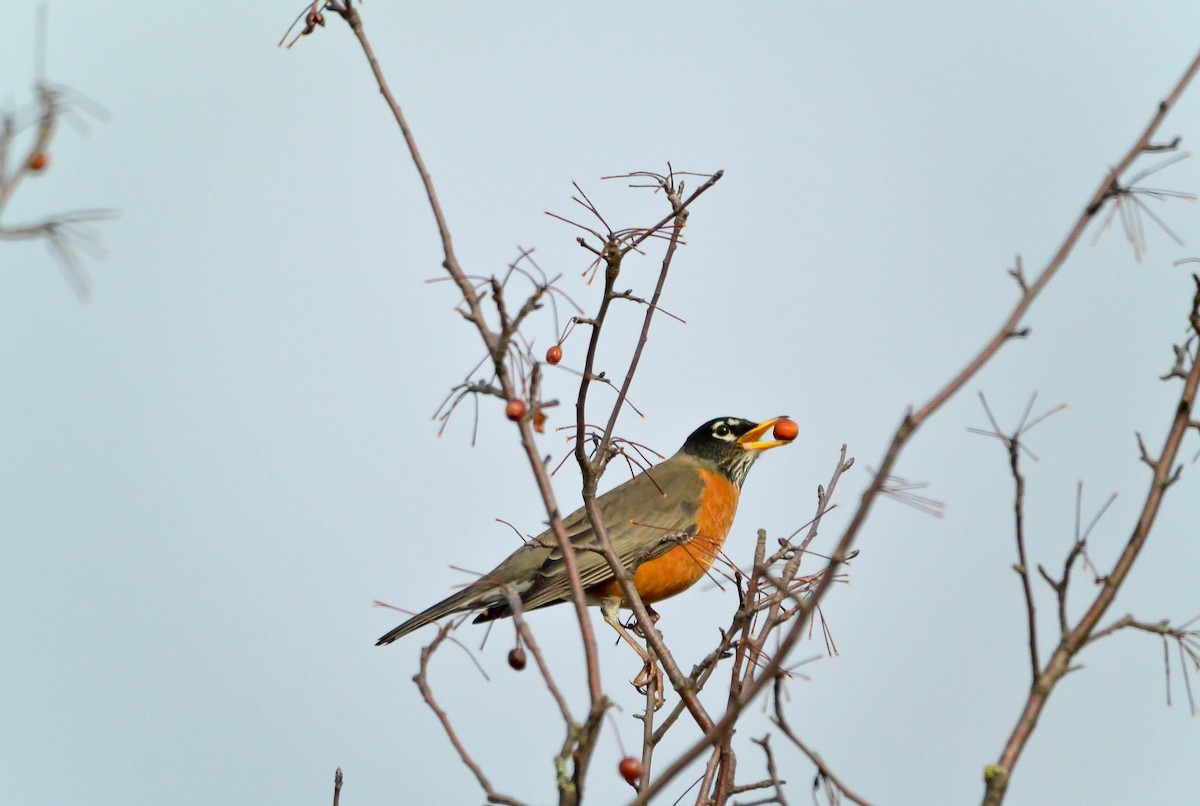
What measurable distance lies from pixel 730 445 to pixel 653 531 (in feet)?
4.42

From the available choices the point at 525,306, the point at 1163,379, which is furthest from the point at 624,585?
the point at 1163,379

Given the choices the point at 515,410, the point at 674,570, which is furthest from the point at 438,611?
the point at 515,410

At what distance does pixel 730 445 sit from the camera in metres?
8.47

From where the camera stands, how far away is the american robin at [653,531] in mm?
6172

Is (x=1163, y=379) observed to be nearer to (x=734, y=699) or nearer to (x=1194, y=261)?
(x=1194, y=261)

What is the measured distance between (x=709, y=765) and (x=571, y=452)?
1026 mm

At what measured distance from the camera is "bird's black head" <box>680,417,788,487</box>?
8297mm

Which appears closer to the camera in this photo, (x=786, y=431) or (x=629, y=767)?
(x=629, y=767)

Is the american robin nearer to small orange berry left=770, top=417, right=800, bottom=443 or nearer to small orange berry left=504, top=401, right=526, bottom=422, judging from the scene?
small orange berry left=770, top=417, right=800, bottom=443

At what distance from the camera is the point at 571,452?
3.99 metres

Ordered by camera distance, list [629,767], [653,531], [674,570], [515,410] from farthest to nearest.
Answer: [653,531]
[674,570]
[629,767]
[515,410]

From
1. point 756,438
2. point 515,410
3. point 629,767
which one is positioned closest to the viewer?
point 515,410

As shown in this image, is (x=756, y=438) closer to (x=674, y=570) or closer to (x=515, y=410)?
(x=674, y=570)

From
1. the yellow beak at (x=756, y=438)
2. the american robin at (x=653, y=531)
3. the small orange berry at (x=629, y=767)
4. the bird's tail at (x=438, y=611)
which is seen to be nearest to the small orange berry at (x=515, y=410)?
the small orange berry at (x=629, y=767)
